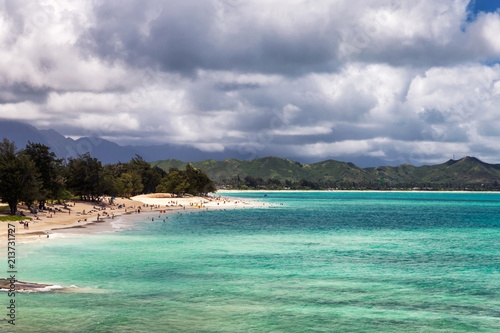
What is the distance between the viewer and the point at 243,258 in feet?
177

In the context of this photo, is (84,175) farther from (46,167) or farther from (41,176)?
Result: (41,176)

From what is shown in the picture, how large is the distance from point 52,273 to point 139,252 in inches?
687

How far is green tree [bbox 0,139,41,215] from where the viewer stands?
90.2m

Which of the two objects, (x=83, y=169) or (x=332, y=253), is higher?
(x=83, y=169)

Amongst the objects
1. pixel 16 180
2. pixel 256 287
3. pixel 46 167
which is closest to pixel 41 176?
pixel 46 167

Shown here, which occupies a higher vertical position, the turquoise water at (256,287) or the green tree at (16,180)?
the green tree at (16,180)

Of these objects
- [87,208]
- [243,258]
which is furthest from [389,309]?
[87,208]

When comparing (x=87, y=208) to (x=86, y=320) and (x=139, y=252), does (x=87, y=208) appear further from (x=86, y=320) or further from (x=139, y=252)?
(x=86, y=320)

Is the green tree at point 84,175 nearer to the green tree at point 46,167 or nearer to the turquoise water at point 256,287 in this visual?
the green tree at point 46,167

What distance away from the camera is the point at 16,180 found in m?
90.2

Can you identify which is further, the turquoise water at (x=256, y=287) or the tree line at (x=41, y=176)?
the tree line at (x=41, y=176)

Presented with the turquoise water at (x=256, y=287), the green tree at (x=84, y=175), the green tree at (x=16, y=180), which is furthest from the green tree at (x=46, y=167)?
the turquoise water at (x=256, y=287)

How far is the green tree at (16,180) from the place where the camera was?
90188 millimetres

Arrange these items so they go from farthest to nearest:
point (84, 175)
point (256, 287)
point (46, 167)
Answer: point (84, 175)
point (46, 167)
point (256, 287)
